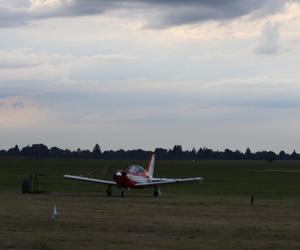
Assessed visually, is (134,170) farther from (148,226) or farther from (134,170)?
(148,226)

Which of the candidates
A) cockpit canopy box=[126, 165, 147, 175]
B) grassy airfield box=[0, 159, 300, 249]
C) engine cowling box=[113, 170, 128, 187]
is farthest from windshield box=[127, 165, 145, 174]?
grassy airfield box=[0, 159, 300, 249]

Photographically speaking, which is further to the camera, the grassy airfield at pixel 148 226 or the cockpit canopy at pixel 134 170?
the cockpit canopy at pixel 134 170

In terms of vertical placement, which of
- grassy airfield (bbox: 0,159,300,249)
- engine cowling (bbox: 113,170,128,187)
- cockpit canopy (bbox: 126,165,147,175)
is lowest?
grassy airfield (bbox: 0,159,300,249)

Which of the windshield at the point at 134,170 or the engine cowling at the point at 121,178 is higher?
the windshield at the point at 134,170

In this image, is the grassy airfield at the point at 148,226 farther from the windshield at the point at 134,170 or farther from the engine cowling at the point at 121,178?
the windshield at the point at 134,170

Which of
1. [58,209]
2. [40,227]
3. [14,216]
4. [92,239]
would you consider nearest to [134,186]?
[58,209]

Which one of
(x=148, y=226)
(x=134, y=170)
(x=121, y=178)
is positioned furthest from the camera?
(x=134, y=170)

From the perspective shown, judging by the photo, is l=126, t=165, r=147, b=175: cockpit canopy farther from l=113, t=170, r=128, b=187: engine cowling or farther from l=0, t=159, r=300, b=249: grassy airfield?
l=0, t=159, r=300, b=249: grassy airfield

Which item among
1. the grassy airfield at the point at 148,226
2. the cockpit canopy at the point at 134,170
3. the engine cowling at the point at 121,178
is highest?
the cockpit canopy at the point at 134,170

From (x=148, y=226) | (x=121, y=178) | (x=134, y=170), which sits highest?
(x=134, y=170)

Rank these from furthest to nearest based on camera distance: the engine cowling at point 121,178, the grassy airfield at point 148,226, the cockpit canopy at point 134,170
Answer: the cockpit canopy at point 134,170, the engine cowling at point 121,178, the grassy airfield at point 148,226

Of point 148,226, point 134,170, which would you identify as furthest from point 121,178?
point 148,226

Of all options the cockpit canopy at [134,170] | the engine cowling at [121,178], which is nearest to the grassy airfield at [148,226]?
the engine cowling at [121,178]

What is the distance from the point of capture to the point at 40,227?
21.4 m
